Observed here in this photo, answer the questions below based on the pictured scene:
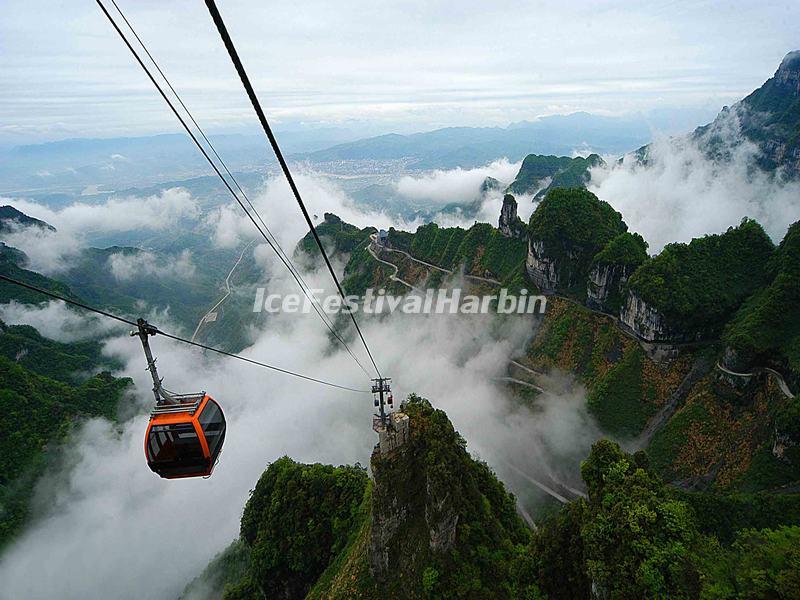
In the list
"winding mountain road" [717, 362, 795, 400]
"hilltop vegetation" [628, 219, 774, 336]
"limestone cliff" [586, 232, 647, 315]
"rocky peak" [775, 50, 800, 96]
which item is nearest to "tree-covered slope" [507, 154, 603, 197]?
"rocky peak" [775, 50, 800, 96]

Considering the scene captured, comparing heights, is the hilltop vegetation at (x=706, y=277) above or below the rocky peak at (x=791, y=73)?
below

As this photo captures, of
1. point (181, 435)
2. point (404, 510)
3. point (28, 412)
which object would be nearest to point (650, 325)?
point (404, 510)

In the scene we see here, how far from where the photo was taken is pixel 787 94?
132m

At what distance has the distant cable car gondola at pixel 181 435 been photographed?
1257 cm

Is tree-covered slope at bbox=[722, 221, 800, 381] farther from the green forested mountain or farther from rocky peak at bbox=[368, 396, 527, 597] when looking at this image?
rocky peak at bbox=[368, 396, 527, 597]

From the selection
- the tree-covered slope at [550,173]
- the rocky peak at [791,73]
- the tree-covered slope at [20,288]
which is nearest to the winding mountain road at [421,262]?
the tree-covered slope at [20,288]

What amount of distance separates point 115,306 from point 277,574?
15629 centimetres

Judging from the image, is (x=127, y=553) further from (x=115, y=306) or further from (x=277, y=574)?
(x=115, y=306)

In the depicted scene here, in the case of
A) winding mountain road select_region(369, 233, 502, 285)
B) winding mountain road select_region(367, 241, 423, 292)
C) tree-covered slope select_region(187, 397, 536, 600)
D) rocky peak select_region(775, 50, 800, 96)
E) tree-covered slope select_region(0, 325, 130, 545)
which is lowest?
tree-covered slope select_region(0, 325, 130, 545)

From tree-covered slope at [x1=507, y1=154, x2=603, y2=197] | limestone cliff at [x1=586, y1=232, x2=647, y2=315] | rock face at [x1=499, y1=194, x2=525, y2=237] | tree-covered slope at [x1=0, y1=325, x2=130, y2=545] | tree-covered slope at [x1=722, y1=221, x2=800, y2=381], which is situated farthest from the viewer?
tree-covered slope at [x1=507, y1=154, x2=603, y2=197]

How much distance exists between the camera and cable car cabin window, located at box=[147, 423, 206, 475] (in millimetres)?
12609

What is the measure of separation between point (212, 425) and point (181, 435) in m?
0.98

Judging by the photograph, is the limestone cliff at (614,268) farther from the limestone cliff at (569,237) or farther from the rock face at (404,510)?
the rock face at (404,510)

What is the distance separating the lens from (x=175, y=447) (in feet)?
42.7
